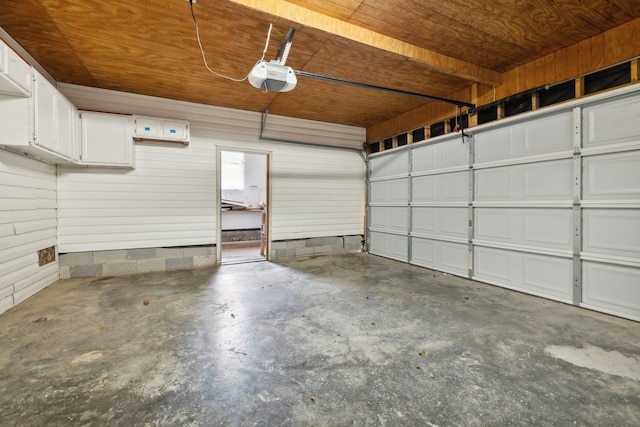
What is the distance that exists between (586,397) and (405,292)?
7.01ft

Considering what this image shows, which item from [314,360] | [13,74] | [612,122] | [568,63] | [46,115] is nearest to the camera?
[314,360]

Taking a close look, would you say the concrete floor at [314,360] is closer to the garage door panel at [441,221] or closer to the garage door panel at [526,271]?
the garage door panel at [526,271]

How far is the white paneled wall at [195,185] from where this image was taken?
4.56 meters

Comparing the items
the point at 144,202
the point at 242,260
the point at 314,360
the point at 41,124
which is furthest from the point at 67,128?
the point at 314,360

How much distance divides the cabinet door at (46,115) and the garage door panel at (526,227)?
5795 mm

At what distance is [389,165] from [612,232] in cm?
374

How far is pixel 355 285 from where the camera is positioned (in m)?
4.16

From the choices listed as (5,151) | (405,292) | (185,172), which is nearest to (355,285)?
(405,292)

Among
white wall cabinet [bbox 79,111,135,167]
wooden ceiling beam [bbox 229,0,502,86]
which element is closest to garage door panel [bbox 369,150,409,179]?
wooden ceiling beam [bbox 229,0,502,86]

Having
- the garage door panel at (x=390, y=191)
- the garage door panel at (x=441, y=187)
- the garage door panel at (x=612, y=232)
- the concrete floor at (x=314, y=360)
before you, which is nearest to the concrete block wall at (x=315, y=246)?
the garage door panel at (x=390, y=191)

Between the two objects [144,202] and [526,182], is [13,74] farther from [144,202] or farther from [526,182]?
[526,182]

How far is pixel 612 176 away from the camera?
119 inches

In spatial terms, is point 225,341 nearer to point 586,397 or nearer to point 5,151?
point 586,397

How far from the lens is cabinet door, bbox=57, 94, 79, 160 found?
3627 mm
